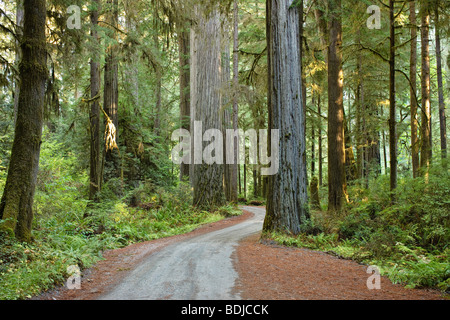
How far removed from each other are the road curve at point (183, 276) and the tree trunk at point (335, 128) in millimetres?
6213

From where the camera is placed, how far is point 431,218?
764 cm

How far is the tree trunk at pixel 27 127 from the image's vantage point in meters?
6.45

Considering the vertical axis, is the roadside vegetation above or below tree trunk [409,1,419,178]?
below

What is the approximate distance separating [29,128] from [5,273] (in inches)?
120

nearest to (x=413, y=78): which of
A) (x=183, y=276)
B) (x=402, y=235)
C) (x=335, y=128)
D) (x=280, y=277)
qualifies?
(x=335, y=128)

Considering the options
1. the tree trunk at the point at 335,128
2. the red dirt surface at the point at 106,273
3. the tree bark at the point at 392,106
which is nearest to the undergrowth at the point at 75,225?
the red dirt surface at the point at 106,273

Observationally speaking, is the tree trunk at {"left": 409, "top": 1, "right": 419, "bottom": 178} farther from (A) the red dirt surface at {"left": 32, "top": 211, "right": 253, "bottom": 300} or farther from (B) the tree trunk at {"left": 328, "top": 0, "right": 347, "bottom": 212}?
(A) the red dirt surface at {"left": 32, "top": 211, "right": 253, "bottom": 300}

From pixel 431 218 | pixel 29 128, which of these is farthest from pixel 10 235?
pixel 431 218

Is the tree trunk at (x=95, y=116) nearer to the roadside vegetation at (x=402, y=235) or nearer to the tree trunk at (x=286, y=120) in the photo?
the tree trunk at (x=286, y=120)

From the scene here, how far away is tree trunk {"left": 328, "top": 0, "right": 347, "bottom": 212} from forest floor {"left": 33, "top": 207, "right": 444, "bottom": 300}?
18.3ft

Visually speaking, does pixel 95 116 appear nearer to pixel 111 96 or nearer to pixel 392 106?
pixel 111 96

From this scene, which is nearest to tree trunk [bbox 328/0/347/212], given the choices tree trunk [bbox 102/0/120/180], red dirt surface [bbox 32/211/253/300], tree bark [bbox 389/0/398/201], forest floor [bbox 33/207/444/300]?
tree bark [bbox 389/0/398/201]

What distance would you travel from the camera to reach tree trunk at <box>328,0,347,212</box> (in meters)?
12.5

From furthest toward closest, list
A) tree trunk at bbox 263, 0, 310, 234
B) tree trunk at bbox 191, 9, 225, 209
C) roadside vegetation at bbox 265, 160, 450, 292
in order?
tree trunk at bbox 191, 9, 225, 209 → tree trunk at bbox 263, 0, 310, 234 → roadside vegetation at bbox 265, 160, 450, 292
